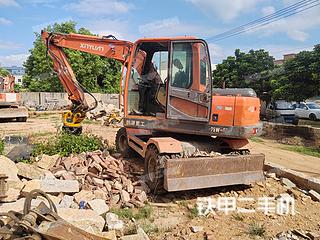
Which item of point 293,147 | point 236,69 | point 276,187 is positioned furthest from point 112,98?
point 276,187

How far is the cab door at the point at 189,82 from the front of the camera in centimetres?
601

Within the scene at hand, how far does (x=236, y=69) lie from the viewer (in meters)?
24.8

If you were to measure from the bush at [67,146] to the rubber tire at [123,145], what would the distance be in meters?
0.53

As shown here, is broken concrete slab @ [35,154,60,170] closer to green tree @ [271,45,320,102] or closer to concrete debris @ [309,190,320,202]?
concrete debris @ [309,190,320,202]

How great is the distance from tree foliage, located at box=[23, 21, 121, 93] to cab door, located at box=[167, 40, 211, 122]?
25.6 meters

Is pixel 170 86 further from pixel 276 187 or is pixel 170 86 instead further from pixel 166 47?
pixel 276 187

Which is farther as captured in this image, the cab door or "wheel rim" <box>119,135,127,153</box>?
"wheel rim" <box>119,135,127,153</box>

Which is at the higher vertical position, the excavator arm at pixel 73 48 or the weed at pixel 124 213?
the excavator arm at pixel 73 48

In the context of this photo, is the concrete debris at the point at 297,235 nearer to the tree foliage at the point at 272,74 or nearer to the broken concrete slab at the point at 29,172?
the broken concrete slab at the point at 29,172

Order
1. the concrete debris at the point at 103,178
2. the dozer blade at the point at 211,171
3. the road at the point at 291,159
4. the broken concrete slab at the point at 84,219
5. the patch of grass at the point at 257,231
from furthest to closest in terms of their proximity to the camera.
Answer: the road at the point at 291,159 → the concrete debris at the point at 103,178 → the dozer blade at the point at 211,171 → the patch of grass at the point at 257,231 → the broken concrete slab at the point at 84,219

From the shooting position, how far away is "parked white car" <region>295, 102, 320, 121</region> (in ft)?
75.1

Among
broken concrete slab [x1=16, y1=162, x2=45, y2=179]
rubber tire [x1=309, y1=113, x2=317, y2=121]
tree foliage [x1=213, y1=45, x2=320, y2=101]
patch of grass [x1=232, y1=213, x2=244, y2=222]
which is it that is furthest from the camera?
rubber tire [x1=309, y1=113, x2=317, y2=121]

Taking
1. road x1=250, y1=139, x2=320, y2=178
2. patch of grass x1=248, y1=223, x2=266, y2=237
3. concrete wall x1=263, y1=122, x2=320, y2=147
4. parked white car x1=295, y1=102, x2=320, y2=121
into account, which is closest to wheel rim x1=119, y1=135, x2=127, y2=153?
patch of grass x1=248, y1=223, x2=266, y2=237

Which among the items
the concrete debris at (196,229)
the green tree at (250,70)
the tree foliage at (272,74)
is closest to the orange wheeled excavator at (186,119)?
the concrete debris at (196,229)
